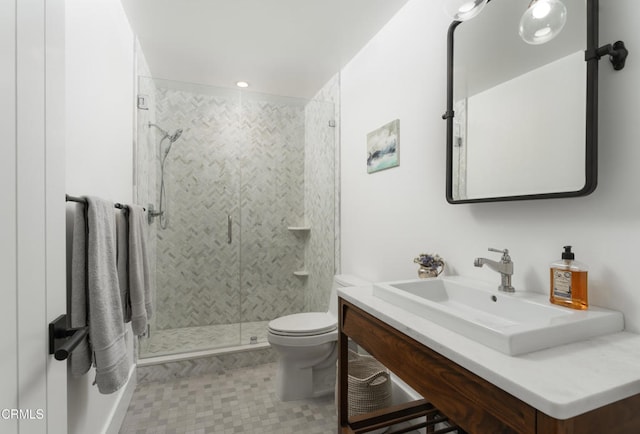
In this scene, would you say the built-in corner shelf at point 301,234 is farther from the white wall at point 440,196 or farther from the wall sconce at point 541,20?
the wall sconce at point 541,20

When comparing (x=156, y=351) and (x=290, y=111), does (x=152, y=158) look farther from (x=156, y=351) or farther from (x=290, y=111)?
(x=156, y=351)

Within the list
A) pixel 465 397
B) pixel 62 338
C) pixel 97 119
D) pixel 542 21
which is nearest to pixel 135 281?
pixel 97 119

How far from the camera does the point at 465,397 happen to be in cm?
76

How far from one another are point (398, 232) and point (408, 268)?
0.23 metres

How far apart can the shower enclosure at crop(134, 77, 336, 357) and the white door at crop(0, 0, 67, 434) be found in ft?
5.90

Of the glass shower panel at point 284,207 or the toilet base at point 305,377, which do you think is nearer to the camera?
the toilet base at point 305,377

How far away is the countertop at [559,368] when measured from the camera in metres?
0.57

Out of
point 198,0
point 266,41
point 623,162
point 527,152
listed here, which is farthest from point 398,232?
point 198,0

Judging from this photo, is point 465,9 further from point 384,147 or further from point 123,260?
point 123,260

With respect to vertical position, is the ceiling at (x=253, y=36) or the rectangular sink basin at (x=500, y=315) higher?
the ceiling at (x=253, y=36)

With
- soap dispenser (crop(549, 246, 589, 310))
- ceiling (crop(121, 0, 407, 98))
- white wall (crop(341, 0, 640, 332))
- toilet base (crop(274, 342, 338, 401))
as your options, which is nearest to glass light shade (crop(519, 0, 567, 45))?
white wall (crop(341, 0, 640, 332))

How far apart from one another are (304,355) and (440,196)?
4.17 ft

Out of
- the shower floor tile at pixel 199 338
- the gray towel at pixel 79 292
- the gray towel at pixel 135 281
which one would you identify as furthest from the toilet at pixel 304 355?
the gray towel at pixel 79 292

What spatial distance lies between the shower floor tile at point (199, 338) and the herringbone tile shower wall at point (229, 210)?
2.4 inches
